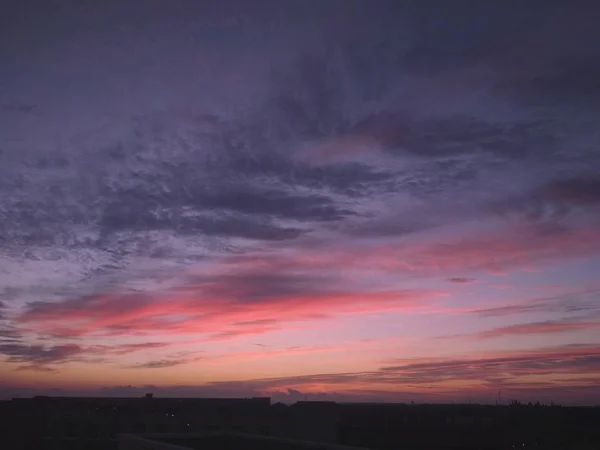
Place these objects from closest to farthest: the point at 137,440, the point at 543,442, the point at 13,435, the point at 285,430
→ the point at 137,440
the point at 13,435
the point at 285,430
the point at 543,442

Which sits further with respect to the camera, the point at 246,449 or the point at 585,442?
the point at 585,442

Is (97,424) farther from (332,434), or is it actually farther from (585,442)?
(585,442)

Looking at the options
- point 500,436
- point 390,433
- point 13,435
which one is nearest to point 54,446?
point 13,435

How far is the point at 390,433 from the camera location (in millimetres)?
74000

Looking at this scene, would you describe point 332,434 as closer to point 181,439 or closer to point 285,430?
point 285,430

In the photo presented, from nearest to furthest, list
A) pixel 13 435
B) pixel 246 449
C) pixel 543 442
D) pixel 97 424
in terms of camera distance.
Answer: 1. pixel 246 449
2. pixel 13 435
3. pixel 97 424
4. pixel 543 442

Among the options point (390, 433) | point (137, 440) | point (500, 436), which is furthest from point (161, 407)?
point (137, 440)

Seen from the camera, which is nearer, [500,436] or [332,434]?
[332,434]

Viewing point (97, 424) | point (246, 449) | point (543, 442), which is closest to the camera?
point (246, 449)

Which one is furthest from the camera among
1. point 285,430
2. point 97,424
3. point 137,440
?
point 97,424

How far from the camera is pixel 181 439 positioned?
24734mm

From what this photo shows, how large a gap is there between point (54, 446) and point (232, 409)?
2078cm

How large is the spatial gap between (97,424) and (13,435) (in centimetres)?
1100

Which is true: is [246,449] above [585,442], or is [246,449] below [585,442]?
above
